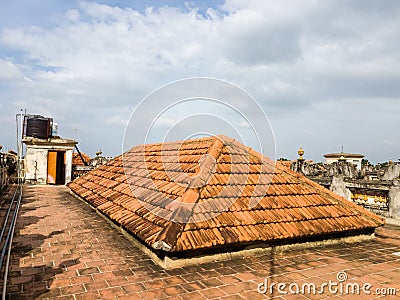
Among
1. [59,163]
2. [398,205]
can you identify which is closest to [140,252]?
[398,205]

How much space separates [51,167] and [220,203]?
16547mm

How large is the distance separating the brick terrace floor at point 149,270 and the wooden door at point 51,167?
1324 centimetres

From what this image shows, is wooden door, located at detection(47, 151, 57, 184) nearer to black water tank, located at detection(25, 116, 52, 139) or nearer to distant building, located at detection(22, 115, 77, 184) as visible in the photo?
distant building, located at detection(22, 115, 77, 184)

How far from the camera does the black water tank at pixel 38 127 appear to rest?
2152 cm

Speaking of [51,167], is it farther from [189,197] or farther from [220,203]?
[220,203]

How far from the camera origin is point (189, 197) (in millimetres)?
6207

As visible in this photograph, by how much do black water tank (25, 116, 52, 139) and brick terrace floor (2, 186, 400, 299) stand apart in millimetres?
16282

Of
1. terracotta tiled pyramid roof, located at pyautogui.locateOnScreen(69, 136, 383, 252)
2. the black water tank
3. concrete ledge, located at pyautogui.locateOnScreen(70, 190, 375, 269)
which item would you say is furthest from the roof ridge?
the black water tank

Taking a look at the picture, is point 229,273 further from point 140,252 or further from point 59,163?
point 59,163

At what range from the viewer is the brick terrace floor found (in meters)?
4.17

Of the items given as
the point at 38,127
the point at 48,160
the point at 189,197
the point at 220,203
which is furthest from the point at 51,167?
the point at 220,203

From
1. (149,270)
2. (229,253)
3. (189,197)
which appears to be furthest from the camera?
(189,197)

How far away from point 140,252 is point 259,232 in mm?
2365

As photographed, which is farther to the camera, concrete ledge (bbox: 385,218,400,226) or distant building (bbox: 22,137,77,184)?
distant building (bbox: 22,137,77,184)
